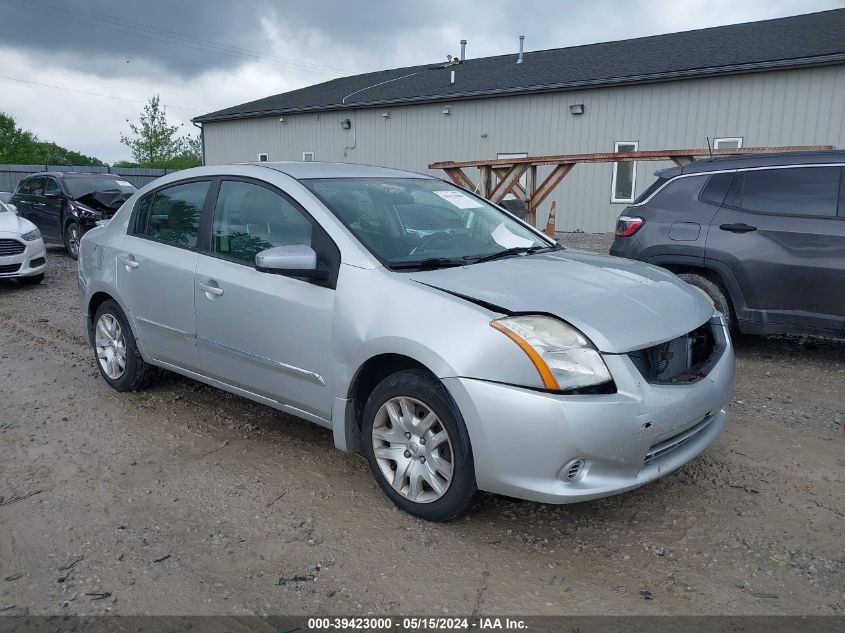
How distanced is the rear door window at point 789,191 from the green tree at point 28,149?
59.0 metres

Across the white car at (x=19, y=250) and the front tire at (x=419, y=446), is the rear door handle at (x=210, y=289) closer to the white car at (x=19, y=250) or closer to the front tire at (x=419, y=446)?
the front tire at (x=419, y=446)

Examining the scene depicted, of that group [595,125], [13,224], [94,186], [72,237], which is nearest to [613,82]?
[595,125]

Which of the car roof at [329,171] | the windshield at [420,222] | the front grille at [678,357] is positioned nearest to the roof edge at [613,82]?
the windshield at [420,222]

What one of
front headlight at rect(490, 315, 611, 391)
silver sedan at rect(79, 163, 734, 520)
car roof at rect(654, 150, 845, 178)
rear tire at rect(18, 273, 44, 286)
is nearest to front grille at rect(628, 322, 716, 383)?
silver sedan at rect(79, 163, 734, 520)

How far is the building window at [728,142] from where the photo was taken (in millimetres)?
15148

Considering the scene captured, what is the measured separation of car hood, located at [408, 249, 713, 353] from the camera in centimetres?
293

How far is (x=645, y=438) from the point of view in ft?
9.21

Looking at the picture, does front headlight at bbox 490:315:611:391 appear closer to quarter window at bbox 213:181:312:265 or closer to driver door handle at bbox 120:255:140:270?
quarter window at bbox 213:181:312:265

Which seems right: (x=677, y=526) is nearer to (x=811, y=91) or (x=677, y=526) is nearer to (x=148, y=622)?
(x=148, y=622)

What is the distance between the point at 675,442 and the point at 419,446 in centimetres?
112

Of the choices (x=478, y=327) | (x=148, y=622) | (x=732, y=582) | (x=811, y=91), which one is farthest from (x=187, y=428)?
(x=811, y=91)

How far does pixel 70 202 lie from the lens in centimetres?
1277

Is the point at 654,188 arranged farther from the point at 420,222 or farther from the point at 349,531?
the point at 349,531

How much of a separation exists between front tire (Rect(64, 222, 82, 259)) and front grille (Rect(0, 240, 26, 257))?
2.90 metres
